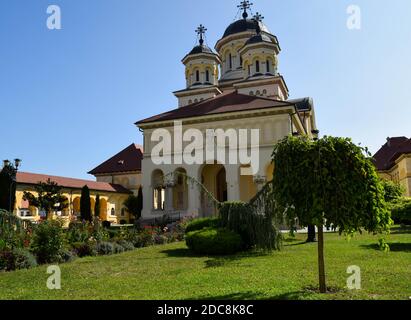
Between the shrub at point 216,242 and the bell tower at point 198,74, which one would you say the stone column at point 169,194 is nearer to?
the bell tower at point 198,74

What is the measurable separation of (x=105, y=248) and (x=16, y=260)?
165 inches

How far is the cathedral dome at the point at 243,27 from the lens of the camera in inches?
1931

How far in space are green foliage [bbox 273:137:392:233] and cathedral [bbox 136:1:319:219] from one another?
627 inches

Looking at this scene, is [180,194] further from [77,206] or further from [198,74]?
[198,74]

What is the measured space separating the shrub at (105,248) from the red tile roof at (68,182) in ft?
80.8

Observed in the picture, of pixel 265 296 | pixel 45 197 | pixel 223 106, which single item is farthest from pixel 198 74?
pixel 265 296

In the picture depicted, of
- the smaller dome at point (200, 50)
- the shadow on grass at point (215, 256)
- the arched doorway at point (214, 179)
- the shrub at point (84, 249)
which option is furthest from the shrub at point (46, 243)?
the smaller dome at point (200, 50)

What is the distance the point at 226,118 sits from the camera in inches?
1265

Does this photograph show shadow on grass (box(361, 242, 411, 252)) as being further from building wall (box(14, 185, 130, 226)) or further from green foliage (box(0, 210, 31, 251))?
building wall (box(14, 185, 130, 226))

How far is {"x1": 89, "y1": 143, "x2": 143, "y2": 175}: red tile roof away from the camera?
53194 mm

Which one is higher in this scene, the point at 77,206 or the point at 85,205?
the point at 85,205

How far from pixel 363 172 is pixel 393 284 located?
8.07 ft

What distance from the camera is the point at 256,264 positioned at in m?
10.5
